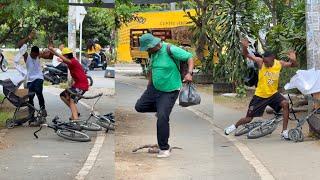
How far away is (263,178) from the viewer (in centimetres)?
666

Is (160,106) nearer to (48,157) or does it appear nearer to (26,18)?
(48,157)

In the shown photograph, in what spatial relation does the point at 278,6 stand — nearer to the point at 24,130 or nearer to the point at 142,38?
the point at 24,130

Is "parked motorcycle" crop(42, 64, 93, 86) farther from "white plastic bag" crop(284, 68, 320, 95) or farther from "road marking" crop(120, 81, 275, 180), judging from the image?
"white plastic bag" crop(284, 68, 320, 95)

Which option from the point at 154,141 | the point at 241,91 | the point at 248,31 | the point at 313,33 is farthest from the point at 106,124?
the point at 248,31

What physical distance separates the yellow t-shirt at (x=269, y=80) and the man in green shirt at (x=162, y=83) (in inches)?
82.9

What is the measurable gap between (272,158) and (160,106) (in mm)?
1596

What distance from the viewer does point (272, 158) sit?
25.5 ft

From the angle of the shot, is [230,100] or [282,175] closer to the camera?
[282,175]

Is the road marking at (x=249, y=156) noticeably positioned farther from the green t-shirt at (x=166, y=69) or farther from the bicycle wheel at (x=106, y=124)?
the bicycle wheel at (x=106, y=124)

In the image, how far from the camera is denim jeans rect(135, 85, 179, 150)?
297 inches

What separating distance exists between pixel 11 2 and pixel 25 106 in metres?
2.44

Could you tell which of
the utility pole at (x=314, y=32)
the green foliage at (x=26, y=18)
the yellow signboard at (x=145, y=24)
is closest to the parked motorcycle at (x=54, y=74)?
the green foliage at (x=26, y=18)

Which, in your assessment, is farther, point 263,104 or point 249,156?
point 263,104

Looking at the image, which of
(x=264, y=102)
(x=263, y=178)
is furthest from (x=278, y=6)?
(x=263, y=178)
